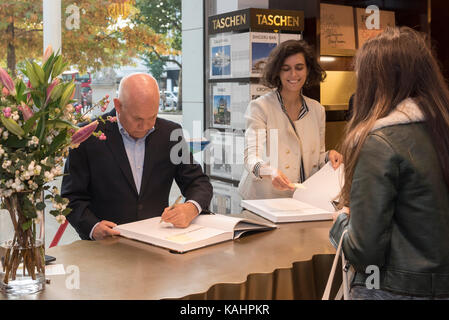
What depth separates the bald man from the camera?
2559mm

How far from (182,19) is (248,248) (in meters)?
3.35

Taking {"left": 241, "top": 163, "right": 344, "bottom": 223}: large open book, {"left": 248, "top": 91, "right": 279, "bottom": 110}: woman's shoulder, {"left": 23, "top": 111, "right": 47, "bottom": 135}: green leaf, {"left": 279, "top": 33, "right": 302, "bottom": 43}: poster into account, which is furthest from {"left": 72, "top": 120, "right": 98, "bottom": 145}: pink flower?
{"left": 279, "top": 33, "right": 302, "bottom": 43}: poster

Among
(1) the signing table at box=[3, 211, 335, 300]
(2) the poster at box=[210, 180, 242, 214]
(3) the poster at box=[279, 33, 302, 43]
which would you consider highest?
(3) the poster at box=[279, 33, 302, 43]

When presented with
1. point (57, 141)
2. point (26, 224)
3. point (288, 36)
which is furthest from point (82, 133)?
point (288, 36)

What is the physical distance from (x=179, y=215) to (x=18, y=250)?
81cm

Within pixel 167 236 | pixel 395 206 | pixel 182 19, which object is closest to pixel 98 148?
pixel 167 236

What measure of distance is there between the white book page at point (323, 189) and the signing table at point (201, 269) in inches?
16.4

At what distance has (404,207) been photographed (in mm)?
1477

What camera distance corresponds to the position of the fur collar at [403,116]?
148 centimetres

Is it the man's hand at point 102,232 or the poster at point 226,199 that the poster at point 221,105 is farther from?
the man's hand at point 102,232

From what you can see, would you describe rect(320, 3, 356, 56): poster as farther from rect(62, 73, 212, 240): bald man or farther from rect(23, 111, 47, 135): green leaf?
rect(23, 111, 47, 135): green leaf

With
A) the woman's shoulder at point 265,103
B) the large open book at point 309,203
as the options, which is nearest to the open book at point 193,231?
the large open book at point 309,203

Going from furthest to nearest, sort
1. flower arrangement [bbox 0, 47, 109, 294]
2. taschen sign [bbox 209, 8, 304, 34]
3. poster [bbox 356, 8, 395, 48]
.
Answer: poster [bbox 356, 8, 395, 48]
taschen sign [bbox 209, 8, 304, 34]
flower arrangement [bbox 0, 47, 109, 294]
